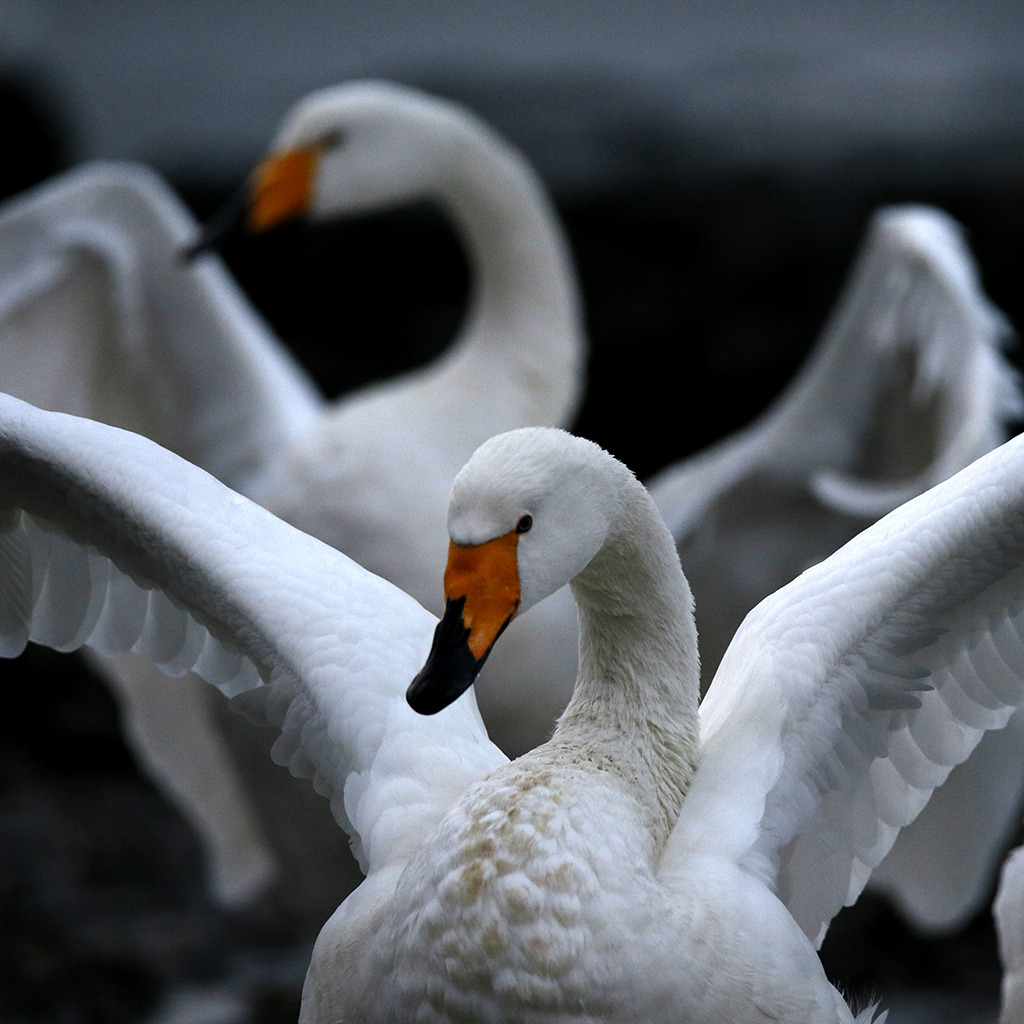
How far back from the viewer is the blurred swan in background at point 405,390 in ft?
8.87

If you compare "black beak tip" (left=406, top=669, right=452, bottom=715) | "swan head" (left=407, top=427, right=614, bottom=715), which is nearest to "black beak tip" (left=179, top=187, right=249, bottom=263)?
"swan head" (left=407, top=427, right=614, bottom=715)

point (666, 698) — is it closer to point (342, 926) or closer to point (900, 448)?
point (342, 926)

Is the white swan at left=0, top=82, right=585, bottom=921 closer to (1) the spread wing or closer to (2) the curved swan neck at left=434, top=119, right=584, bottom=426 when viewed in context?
(2) the curved swan neck at left=434, top=119, right=584, bottom=426

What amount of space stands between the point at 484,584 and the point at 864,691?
1.31 ft

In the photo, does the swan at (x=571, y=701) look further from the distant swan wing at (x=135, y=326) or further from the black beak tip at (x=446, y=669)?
the distant swan wing at (x=135, y=326)

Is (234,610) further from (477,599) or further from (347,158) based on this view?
(347,158)

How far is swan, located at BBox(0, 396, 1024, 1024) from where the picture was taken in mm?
1299

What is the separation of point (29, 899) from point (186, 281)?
188cm

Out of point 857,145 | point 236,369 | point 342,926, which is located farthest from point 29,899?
point 857,145

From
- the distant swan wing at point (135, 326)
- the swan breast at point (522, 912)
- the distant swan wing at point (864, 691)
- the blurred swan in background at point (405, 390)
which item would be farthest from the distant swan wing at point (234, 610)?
the distant swan wing at point (135, 326)

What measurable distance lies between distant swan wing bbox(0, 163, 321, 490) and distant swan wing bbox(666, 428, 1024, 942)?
69.2 inches

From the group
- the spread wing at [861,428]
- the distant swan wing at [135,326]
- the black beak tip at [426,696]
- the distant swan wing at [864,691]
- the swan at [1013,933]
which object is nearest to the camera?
the black beak tip at [426,696]

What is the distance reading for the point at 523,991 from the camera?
128cm

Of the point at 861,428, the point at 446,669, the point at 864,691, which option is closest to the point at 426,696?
the point at 446,669
